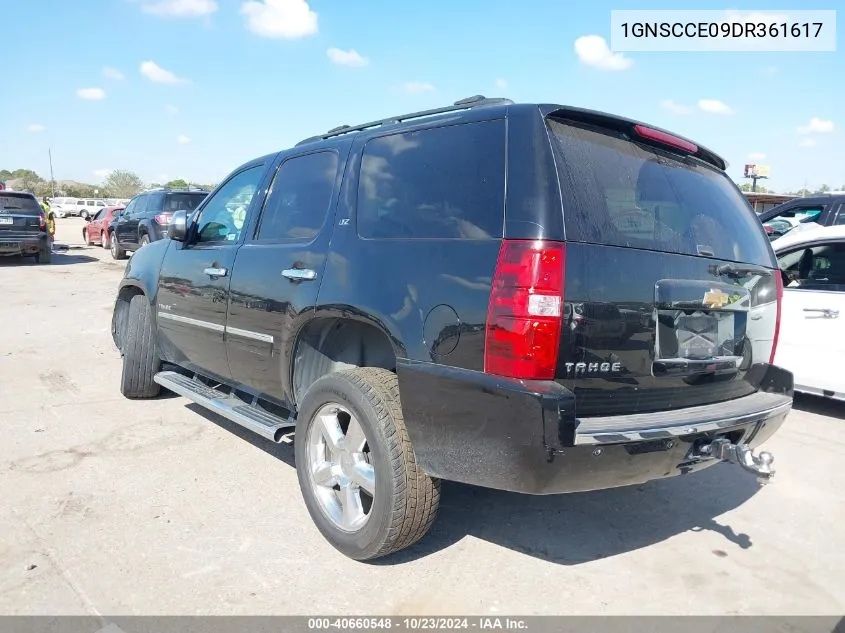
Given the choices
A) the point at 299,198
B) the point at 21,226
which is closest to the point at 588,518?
the point at 299,198

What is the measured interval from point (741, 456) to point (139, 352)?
177 inches

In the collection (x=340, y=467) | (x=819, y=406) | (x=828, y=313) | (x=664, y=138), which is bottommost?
(x=819, y=406)

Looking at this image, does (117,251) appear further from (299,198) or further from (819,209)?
(819,209)

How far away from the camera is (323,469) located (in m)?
3.23

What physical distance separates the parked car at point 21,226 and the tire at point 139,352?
13.0 m

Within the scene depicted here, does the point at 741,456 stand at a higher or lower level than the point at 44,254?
lower

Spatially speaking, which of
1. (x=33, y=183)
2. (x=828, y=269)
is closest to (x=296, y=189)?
(x=828, y=269)

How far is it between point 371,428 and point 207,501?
1.42 meters

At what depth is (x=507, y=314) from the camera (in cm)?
242

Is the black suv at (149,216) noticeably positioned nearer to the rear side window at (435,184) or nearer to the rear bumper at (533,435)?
the rear side window at (435,184)

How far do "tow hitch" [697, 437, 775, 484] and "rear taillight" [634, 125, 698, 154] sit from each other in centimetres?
139

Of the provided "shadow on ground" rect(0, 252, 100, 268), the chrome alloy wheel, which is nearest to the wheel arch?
the chrome alloy wheel

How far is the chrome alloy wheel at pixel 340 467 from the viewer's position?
10.0 ft

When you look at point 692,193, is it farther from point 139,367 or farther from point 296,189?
point 139,367
